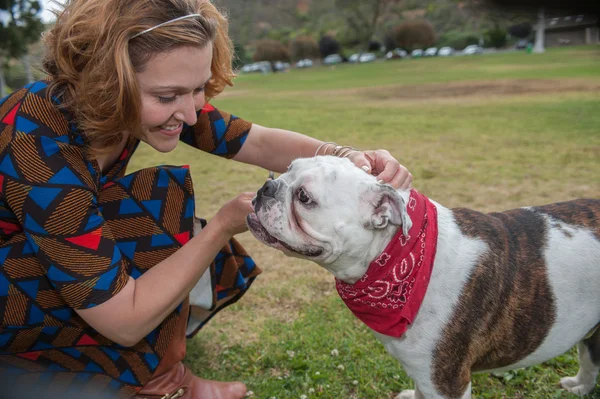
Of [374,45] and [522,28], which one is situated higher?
[522,28]

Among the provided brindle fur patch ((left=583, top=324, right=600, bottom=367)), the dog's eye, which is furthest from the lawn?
the dog's eye

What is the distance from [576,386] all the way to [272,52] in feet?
221

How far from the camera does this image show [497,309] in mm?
2775

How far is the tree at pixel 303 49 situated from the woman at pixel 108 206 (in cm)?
6748

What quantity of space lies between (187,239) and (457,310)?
1.59 metres

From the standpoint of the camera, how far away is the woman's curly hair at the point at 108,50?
8.35ft

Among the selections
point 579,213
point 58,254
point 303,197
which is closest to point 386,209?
point 303,197

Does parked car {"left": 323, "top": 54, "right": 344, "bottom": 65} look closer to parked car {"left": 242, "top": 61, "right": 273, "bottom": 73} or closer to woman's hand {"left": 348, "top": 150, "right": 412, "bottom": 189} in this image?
parked car {"left": 242, "top": 61, "right": 273, "bottom": 73}

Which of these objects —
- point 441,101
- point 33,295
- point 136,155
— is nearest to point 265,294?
point 33,295

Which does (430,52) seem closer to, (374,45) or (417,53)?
(417,53)

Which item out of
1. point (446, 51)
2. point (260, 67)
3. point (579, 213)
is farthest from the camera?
point (260, 67)

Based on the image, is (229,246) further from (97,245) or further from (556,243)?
(556,243)

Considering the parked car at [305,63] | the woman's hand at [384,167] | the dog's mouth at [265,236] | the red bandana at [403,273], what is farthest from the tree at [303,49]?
the red bandana at [403,273]

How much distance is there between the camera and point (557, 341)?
2922 mm
